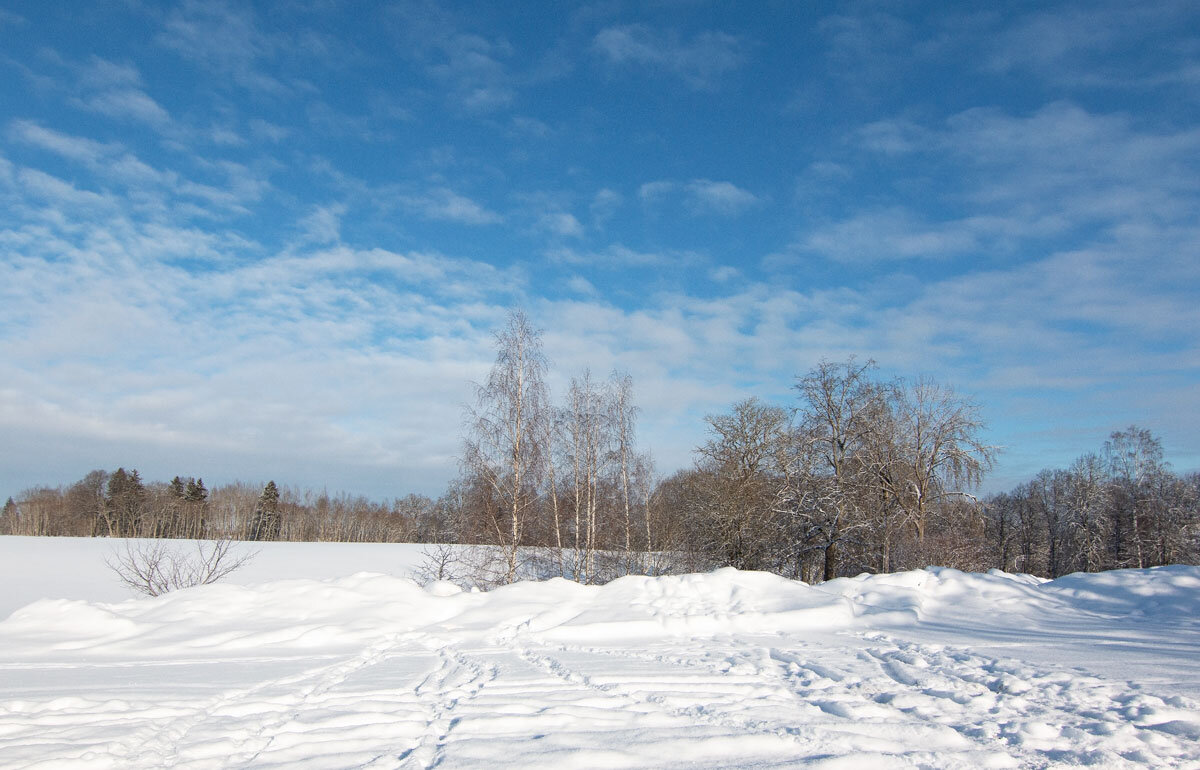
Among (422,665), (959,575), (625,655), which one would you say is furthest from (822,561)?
(422,665)

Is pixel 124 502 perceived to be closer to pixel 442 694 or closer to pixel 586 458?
pixel 586 458

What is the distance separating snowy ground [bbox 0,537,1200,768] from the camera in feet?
14.1

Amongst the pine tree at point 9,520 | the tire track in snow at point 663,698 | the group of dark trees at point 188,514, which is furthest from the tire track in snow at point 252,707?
the pine tree at point 9,520

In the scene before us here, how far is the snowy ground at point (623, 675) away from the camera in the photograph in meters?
4.29

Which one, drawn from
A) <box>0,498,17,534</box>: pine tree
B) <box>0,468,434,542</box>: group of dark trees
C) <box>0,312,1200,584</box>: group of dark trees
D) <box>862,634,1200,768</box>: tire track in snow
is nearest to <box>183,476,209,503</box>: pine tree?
<box>0,468,434,542</box>: group of dark trees

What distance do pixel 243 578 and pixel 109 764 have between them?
90.1 ft

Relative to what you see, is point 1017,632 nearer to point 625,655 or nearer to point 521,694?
point 625,655

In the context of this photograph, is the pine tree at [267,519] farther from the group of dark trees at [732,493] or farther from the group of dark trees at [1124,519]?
the group of dark trees at [1124,519]

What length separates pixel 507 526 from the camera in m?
17.6

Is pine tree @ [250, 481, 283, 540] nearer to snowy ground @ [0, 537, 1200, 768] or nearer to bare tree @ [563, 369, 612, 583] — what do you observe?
bare tree @ [563, 369, 612, 583]

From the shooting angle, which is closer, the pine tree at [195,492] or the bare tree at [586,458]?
the bare tree at [586,458]

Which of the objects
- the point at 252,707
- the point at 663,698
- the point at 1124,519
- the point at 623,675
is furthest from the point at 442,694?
the point at 1124,519

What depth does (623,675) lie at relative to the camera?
6.59 m

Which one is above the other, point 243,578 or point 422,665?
point 422,665
